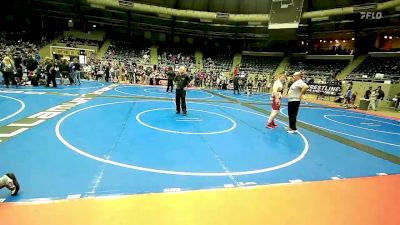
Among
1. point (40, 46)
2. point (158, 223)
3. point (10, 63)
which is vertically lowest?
point (158, 223)

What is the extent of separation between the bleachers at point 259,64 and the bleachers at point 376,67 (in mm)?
10038

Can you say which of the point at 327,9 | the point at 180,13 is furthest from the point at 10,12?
the point at 327,9

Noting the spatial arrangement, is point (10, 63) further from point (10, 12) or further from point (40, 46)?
point (10, 12)

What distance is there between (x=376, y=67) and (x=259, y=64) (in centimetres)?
1410

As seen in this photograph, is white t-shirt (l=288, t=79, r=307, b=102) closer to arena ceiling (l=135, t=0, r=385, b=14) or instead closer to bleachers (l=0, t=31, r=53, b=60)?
bleachers (l=0, t=31, r=53, b=60)

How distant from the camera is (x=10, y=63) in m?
13.4

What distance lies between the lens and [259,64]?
37.1 m

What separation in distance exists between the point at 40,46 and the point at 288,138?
111 feet

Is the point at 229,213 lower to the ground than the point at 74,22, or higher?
lower

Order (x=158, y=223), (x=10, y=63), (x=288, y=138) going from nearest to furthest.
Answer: (x=158, y=223), (x=288, y=138), (x=10, y=63)

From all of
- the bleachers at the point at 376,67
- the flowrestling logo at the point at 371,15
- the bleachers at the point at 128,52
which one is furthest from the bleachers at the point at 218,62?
the flowrestling logo at the point at 371,15

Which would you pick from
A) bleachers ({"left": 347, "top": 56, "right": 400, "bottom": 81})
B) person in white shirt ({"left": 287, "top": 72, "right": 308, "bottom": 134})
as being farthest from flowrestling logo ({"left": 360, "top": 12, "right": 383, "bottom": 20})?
person in white shirt ({"left": 287, "top": 72, "right": 308, "bottom": 134})

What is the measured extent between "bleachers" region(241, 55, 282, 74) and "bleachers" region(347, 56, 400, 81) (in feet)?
32.9

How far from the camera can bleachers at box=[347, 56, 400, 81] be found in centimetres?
2516
